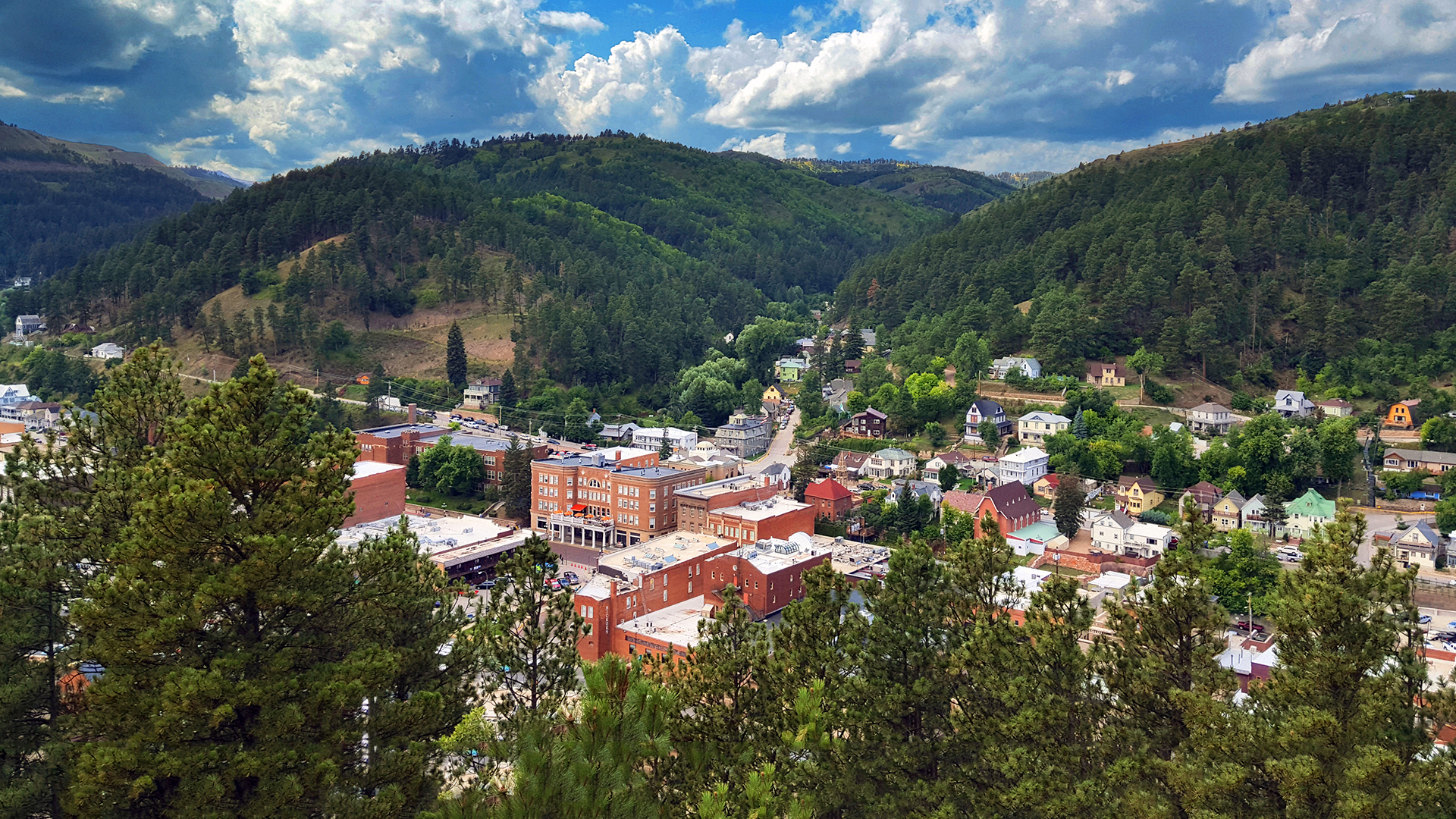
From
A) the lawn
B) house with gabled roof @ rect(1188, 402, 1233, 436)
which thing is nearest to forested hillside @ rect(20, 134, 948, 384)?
the lawn

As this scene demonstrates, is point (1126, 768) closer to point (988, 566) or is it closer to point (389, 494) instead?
point (988, 566)

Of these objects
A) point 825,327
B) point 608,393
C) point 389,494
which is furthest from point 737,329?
point 389,494

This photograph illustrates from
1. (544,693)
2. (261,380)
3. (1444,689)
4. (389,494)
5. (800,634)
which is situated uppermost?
(261,380)

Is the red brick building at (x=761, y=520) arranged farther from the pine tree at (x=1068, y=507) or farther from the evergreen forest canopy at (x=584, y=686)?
the evergreen forest canopy at (x=584, y=686)

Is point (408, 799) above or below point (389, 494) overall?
above

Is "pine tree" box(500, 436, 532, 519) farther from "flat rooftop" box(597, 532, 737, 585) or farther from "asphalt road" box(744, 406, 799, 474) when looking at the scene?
"flat rooftop" box(597, 532, 737, 585)

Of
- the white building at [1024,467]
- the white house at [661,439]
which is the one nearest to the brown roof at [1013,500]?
the white building at [1024,467]
